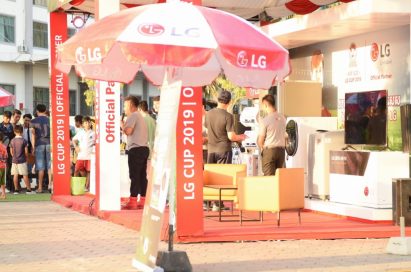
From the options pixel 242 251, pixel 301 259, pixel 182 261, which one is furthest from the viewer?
pixel 242 251

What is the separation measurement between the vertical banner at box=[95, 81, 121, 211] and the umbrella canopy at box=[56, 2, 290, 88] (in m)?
5.67

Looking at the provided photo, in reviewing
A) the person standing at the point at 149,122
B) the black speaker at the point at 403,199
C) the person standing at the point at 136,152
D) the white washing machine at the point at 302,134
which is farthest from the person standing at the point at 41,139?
the black speaker at the point at 403,199

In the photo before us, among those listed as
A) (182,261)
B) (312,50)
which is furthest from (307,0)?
(182,261)

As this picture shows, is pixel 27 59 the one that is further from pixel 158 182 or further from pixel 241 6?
pixel 158 182

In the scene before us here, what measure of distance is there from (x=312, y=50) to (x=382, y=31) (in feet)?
8.36

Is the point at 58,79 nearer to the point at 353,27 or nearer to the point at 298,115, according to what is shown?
the point at 298,115

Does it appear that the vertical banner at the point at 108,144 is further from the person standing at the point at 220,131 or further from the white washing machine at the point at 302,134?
the white washing machine at the point at 302,134

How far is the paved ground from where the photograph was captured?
33.0ft

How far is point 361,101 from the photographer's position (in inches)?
597

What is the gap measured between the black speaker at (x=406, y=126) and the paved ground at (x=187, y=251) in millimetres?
1721

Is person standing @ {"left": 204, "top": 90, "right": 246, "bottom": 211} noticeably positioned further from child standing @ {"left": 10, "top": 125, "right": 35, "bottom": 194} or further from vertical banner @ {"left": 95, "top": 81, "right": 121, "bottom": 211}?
child standing @ {"left": 10, "top": 125, "right": 35, "bottom": 194}

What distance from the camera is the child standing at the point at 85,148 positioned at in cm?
2131

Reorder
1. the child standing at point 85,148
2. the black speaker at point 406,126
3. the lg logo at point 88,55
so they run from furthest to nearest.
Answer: the child standing at point 85,148
the black speaker at point 406,126
the lg logo at point 88,55

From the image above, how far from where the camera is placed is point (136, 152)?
641 inches
